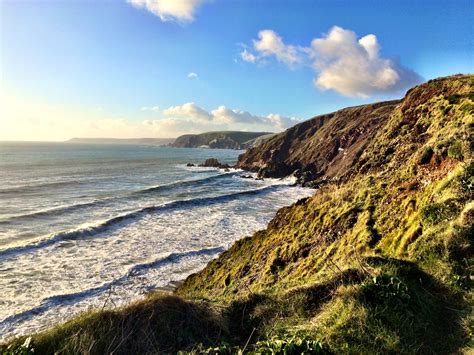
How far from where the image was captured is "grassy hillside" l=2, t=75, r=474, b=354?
4.79 m

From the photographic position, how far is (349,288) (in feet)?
18.4

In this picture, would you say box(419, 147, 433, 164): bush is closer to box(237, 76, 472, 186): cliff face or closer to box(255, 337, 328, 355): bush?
box(237, 76, 472, 186): cliff face

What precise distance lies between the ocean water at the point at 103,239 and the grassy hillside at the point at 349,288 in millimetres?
1154

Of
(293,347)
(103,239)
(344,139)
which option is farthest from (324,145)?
(293,347)

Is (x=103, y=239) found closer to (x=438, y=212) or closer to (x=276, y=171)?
(x=438, y=212)

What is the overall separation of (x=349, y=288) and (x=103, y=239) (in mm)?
19436

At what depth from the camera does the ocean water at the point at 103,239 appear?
1345 centimetres

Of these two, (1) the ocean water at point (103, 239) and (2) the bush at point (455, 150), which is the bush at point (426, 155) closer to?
(2) the bush at point (455, 150)

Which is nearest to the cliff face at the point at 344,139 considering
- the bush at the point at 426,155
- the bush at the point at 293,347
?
the bush at the point at 426,155

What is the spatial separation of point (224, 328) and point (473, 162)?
7.61 m

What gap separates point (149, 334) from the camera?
16.4ft

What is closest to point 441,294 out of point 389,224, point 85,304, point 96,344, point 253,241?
point 389,224

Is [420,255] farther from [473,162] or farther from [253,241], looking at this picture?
[253,241]

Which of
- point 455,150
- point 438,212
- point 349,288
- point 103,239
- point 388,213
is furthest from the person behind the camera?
point 103,239
